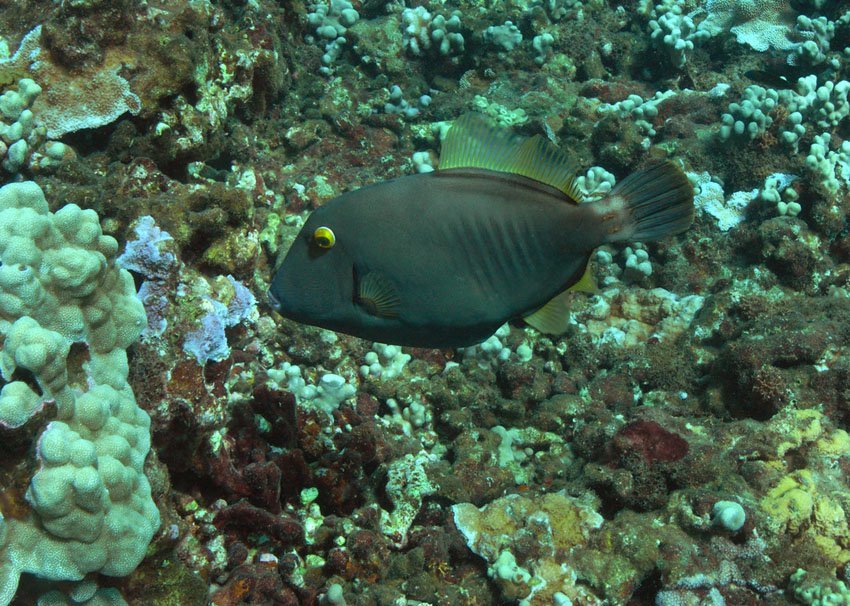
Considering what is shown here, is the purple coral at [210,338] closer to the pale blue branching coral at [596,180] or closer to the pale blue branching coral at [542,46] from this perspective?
the pale blue branching coral at [596,180]

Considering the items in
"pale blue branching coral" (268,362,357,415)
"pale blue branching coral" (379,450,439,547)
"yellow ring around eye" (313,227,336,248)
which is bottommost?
"pale blue branching coral" (268,362,357,415)

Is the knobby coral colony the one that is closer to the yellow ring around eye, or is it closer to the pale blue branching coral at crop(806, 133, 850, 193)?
the pale blue branching coral at crop(806, 133, 850, 193)

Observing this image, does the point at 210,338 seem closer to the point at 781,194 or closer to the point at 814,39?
the point at 781,194

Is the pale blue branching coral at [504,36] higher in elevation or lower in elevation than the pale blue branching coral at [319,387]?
higher

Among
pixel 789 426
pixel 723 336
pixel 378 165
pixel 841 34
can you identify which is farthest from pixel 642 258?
pixel 841 34

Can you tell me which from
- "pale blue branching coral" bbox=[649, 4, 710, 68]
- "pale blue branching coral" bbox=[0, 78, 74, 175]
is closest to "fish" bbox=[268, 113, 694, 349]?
"pale blue branching coral" bbox=[0, 78, 74, 175]

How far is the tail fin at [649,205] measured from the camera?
2.02 m

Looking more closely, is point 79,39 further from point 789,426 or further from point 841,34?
point 841,34

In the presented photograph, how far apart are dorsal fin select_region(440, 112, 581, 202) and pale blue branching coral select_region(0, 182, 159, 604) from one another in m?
1.62

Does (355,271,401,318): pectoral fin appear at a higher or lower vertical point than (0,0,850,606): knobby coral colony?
higher

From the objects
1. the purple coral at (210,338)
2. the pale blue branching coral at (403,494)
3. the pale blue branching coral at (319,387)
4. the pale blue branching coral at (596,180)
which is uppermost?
the purple coral at (210,338)

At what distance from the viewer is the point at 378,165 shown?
625 cm

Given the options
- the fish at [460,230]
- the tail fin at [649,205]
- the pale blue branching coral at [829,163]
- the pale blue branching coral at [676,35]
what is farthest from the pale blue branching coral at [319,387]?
the pale blue branching coral at [676,35]

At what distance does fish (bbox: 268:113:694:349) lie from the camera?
2.03m
